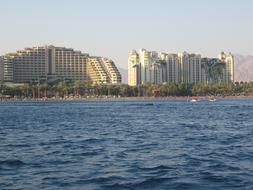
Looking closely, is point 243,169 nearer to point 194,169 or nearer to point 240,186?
point 194,169

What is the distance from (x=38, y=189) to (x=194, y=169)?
683 cm

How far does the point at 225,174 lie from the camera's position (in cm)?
2005

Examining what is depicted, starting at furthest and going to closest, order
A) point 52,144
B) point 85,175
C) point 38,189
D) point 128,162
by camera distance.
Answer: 1. point 52,144
2. point 128,162
3. point 85,175
4. point 38,189

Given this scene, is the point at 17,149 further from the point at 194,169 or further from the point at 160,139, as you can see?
the point at 194,169

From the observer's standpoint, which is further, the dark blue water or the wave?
the wave

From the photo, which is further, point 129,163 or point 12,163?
point 12,163

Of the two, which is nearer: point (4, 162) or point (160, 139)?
point (4, 162)

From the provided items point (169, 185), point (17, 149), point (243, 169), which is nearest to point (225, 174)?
point (243, 169)

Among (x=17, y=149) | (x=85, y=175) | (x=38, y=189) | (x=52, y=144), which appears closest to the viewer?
(x=38, y=189)

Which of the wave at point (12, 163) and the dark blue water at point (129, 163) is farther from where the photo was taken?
the wave at point (12, 163)

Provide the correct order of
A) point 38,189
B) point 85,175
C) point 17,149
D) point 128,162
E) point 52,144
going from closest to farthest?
point 38,189
point 85,175
point 128,162
point 17,149
point 52,144

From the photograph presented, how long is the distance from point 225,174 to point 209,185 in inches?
89.0

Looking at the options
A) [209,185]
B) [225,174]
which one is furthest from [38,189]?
[225,174]

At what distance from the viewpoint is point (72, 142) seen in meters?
33.7
